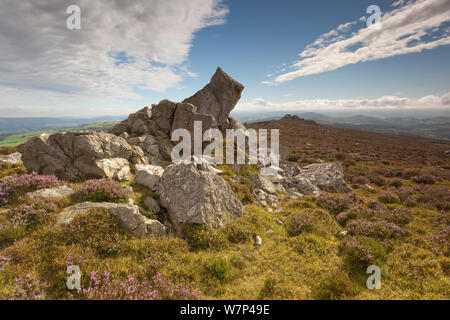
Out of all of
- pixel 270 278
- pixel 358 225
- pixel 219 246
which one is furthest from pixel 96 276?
pixel 358 225

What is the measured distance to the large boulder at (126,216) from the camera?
8.32 metres

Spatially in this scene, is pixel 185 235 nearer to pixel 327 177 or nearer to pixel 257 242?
pixel 257 242

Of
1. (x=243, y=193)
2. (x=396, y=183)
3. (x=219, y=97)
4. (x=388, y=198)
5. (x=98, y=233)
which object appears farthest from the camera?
(x=219, y=97)

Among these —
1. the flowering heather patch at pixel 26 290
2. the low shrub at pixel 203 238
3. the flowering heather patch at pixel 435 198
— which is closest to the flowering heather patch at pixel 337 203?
the flowering heather patch at pixel 435 198

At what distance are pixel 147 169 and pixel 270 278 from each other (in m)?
10.2

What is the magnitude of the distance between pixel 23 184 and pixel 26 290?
7.35 meters

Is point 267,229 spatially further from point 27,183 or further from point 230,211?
point 27,183

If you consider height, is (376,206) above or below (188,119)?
below

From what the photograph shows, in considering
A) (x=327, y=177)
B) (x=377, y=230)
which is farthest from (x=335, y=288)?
(x=327, y=177)

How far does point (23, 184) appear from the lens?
9.95m

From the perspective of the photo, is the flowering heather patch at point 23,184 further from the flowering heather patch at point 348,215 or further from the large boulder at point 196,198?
the flowering heather patch at point 348,215

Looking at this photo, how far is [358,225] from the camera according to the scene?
11.1 meters

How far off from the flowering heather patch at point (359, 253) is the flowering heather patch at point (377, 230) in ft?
Result: 7.81
